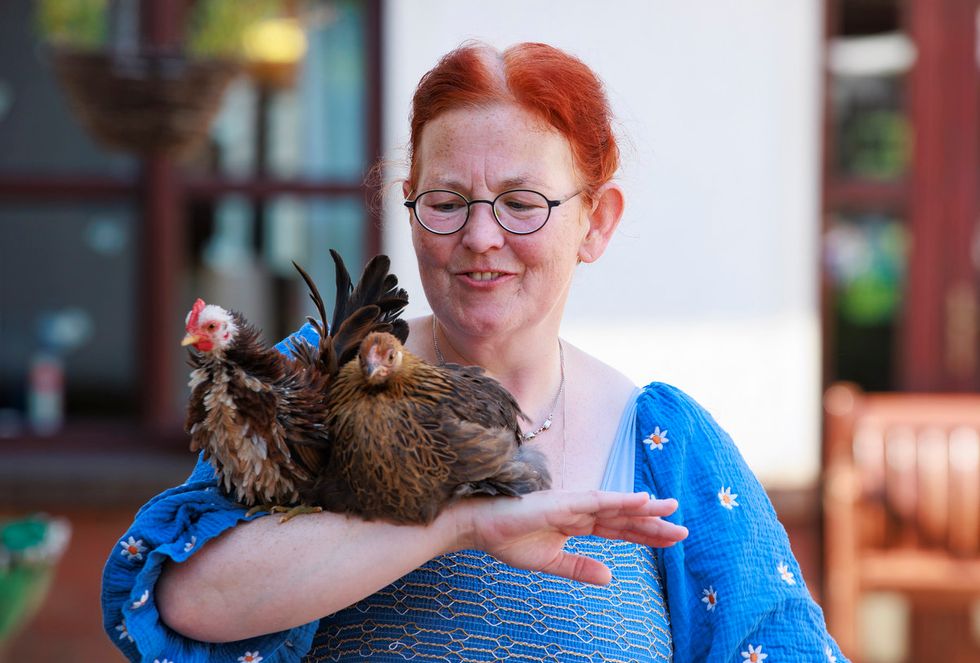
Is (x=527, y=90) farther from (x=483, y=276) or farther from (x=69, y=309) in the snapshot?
(x=69, y=309)

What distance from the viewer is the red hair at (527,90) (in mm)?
1618

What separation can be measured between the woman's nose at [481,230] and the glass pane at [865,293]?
335cm

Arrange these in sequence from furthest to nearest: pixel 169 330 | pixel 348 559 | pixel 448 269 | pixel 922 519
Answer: pixel 169 330 → pixel 922 519 → pixel 448 269 → pixel 348 559

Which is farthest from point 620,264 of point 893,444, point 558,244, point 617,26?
point 558,244

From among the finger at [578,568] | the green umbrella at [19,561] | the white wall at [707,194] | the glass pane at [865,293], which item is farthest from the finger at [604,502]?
the glass pane at [865,293]

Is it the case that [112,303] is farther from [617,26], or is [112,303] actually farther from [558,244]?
[558,244]

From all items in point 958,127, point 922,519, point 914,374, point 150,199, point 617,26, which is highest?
point 617,26

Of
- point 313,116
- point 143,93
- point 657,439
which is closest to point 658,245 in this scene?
point 313,116

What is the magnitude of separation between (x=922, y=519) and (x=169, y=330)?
110 inches

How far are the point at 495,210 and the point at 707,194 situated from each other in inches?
114

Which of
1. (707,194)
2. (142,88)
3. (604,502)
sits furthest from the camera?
(707,194)

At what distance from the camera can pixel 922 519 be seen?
426cm

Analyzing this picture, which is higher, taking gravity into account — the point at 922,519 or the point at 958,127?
the point at 958,127

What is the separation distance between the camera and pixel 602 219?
180cm
